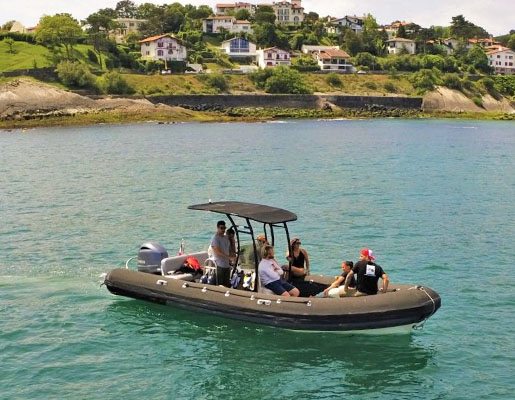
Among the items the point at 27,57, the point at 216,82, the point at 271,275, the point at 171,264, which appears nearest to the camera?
the point at 271,275

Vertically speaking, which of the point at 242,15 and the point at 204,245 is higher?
the point at 242,15

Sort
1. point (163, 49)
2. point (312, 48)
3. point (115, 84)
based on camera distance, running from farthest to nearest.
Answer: point (312, 48)
point (163, 49)
point (115, 84)

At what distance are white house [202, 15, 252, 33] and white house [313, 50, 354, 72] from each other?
90.8 feet

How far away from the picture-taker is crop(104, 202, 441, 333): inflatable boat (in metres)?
16.0

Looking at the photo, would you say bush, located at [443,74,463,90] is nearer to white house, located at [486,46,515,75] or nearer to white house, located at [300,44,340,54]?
white house, located at [300,44,340,54]

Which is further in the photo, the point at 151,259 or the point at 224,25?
the point at 224,25

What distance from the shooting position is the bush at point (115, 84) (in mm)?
104500

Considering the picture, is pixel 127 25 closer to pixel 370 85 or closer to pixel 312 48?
pixel 312 48

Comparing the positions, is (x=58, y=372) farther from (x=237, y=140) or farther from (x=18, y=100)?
(x=18, y=100)

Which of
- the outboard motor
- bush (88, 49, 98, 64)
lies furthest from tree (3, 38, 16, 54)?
the outboard motor

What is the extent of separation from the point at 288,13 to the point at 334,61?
5003 cm

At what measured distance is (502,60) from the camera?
6639 inches

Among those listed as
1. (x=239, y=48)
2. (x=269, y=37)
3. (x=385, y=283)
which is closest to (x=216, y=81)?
(x=239, y=48)

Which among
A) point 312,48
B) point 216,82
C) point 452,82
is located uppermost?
point 312,48
